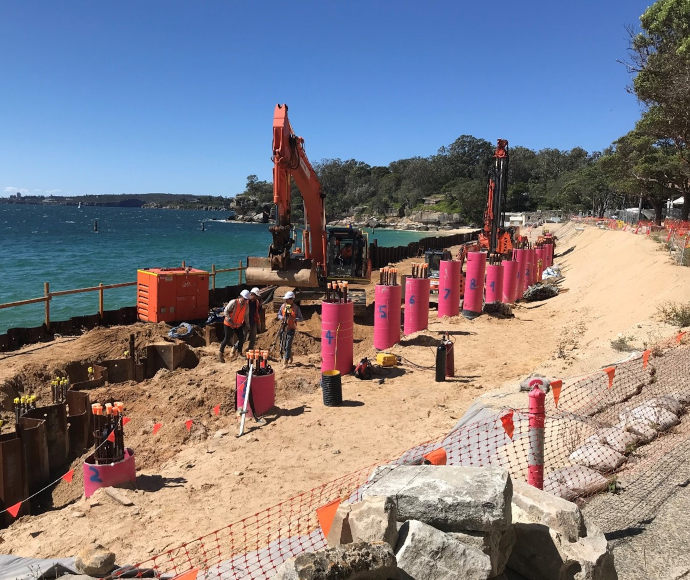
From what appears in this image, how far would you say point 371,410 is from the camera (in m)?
9.32

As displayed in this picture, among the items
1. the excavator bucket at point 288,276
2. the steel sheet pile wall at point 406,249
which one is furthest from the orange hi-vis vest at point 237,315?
the steel sheet pile wall at point 406,249

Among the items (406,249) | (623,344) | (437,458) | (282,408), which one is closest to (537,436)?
(437,458)

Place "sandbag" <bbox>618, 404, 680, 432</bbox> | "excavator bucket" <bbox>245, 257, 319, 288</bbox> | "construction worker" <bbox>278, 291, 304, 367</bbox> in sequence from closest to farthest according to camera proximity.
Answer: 1. "sandbag" <bbox>618, 404, 680, 432</bbox>
2. "construction worker" <bbox>278, 291, 304, 367</bbox>
3. "excavator bucket" <bbox>245, 257, 319, 288</bbox>

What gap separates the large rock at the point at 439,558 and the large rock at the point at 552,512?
0.87 m

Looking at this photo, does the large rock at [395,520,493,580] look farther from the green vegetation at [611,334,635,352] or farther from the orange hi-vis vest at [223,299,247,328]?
the orange hi-vis vest at [223,299,247,328]

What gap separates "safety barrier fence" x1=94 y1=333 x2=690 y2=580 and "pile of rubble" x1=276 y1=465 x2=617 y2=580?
0.69m

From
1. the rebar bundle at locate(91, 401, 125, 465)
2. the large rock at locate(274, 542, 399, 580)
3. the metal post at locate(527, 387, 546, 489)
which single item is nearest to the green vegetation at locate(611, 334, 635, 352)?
the metal post at locate(527, 387, 546, 489)

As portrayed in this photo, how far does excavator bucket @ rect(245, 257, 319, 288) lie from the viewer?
15.6m

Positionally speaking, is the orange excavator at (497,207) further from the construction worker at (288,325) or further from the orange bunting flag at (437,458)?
the orange bunting flag at (437,458)

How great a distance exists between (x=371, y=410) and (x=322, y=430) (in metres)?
1.18

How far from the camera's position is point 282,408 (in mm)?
9477

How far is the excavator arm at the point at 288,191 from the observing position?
1416 cm

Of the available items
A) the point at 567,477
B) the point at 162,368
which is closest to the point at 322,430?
the point at 567,477

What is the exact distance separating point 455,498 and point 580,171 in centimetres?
9699
